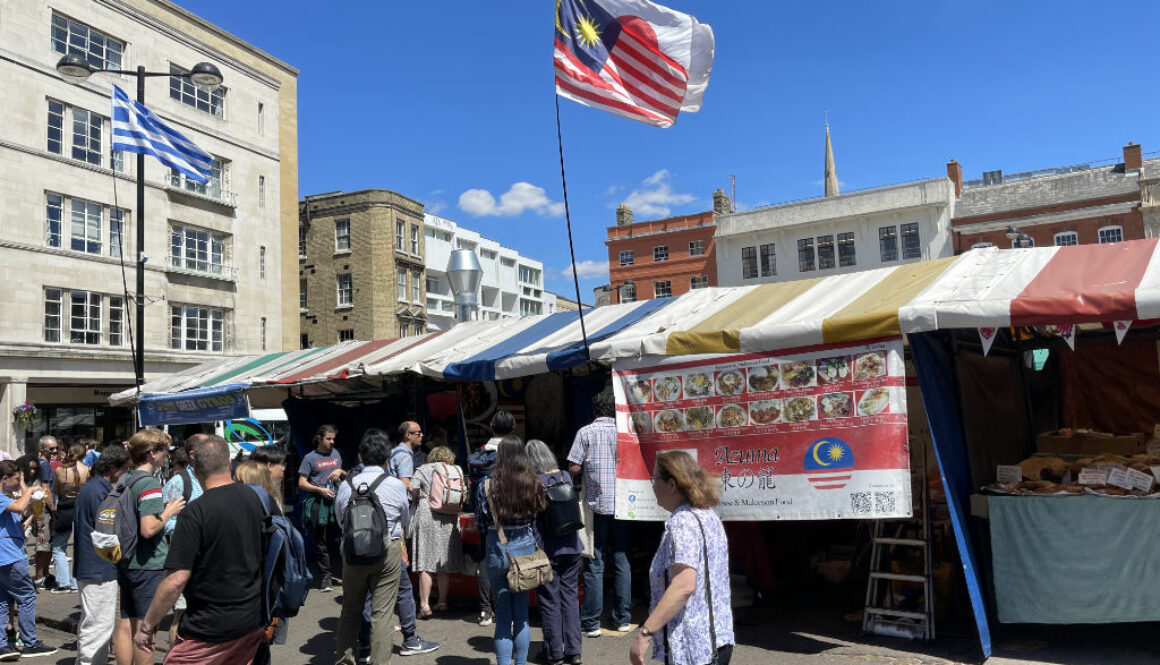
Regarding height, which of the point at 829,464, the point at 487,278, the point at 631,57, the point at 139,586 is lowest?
the point at 139,586

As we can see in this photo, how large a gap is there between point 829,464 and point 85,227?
2714cm

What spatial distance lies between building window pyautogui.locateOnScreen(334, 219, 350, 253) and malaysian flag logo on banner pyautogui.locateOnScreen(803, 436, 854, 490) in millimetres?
40205

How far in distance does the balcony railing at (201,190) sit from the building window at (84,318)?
4.87 m

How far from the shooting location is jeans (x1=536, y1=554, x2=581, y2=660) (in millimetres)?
6004

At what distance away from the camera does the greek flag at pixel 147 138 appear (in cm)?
1301

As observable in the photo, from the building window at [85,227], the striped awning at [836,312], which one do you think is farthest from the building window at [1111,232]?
the building window at [85,227]

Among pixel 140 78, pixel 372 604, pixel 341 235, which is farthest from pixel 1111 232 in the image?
pixel 372 604

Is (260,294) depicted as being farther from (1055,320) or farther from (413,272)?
(1055,320)

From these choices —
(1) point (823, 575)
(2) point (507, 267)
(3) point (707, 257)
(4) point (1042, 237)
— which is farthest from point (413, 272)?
(1) point (823, 575)

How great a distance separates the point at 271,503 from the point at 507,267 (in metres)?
69.4

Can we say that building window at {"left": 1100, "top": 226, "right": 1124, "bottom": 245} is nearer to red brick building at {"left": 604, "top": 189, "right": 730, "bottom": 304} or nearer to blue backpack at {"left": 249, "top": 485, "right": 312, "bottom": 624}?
red brick building at {"left": 604, "top": 189, "right": 730, "bottom": 304}

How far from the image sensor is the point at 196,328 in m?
29.7

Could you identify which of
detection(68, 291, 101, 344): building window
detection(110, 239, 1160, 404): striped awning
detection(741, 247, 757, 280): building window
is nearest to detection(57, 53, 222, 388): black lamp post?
detection(110, 239, 1160, 404): striped awning

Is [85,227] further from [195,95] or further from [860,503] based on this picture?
[860,503]
